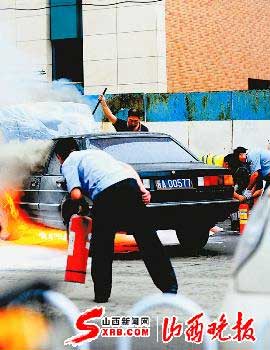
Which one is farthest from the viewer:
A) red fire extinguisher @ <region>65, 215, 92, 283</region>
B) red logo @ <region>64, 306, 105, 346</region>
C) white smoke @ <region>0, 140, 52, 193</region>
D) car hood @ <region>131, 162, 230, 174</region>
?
white smoke @ <region>0, 140, 52, 193</region>

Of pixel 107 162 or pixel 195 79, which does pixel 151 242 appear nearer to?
pixel 107 162

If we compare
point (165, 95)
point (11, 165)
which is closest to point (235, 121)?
point (165, 95)

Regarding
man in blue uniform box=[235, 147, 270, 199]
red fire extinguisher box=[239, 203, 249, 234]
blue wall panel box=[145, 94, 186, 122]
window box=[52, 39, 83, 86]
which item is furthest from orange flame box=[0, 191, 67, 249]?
window box=[52, 39, 83, 86]

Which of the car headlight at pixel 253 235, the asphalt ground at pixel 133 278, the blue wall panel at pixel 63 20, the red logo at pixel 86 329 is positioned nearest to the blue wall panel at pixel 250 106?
the blue wall panel at pixel 63 20

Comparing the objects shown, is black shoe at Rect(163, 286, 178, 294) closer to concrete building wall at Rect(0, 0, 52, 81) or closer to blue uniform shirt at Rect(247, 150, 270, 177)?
blue uniform shirt at Rect(247, 150, 270, 177)

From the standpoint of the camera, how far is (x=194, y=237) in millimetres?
7324

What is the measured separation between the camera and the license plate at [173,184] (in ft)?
21.1

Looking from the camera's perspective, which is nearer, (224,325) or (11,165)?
(224,325)

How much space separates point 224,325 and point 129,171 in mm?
2403

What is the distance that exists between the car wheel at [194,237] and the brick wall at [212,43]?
328 inches

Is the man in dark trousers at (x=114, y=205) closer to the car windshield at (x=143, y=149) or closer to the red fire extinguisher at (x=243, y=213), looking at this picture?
the car windshield at (x=143, y=149)

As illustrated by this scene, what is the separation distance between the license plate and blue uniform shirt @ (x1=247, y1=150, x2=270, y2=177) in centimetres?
189

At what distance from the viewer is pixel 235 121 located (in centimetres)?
1296

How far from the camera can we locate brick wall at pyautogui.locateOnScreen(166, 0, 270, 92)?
1551cm
